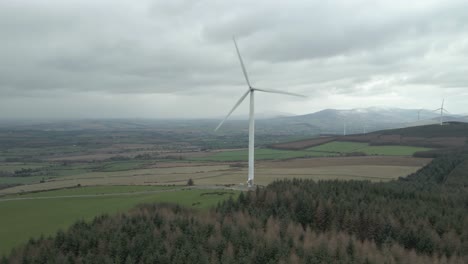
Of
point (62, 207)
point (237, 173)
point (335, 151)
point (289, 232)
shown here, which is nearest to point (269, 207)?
point (289, 232)

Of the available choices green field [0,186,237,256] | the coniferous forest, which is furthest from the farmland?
the coniferous forest

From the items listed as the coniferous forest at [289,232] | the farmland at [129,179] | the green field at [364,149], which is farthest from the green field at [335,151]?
the coniferous forest at [289,232]

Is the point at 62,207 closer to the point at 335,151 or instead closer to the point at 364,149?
the point at 335,151

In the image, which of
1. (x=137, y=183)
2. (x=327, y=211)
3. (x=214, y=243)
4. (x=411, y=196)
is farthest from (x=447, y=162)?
(x=214, y=243)

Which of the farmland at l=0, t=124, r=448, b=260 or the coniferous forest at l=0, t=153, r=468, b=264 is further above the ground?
the coniferous forest at l=0, t=153, r=468, b=264

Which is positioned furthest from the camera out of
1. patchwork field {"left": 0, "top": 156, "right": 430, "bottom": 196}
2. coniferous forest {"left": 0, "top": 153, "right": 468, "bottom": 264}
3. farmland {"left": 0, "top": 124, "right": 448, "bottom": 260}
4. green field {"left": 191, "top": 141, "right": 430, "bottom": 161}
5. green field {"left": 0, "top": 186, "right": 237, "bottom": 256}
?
green field {"left": 191, "top": 141, "right": 430, "bottom": 161}

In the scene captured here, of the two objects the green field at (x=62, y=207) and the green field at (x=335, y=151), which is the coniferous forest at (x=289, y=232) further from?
the green field at (x=335, y=151)

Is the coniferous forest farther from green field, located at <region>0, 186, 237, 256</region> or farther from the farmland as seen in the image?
the farmland
